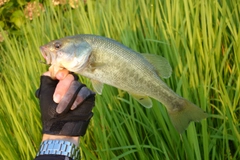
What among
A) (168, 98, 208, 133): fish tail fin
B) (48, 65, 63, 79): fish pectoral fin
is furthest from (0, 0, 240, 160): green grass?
(48, 65, 63, 79): fish pectoral fin

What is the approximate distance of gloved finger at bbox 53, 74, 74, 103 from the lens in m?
1.36

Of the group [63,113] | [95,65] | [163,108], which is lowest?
[163,108]

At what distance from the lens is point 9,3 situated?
3.97 meters

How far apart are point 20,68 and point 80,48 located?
119 cm

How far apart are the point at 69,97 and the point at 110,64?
19cm

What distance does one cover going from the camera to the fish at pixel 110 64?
1271mm

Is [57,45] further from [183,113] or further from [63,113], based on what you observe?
[183,113]

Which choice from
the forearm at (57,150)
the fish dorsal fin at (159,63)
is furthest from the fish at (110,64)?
the forearm at (57,150)

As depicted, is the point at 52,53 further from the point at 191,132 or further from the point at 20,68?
the point at 20,68

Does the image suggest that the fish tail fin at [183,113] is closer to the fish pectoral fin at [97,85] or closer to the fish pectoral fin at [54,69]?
the fish pectoral fin at [97,85]

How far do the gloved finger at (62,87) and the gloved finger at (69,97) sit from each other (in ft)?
0.06

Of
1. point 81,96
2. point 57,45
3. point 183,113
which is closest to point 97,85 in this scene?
point 81,96

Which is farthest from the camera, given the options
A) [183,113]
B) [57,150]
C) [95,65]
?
[183,113]

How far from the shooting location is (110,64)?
1291 millimetres
